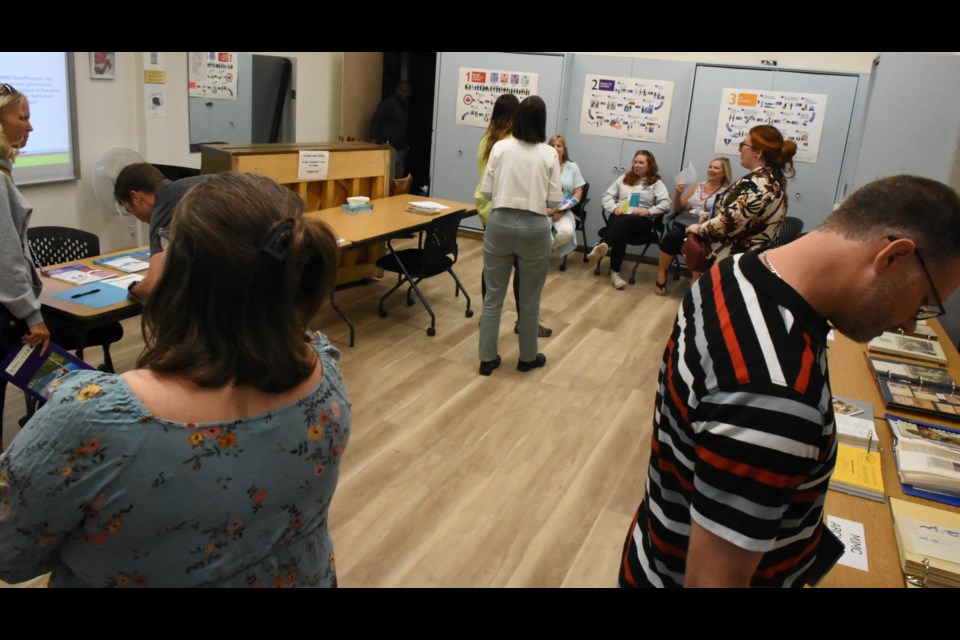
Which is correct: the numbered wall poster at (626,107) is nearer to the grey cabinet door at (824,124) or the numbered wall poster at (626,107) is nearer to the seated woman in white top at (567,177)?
the grey cabinet door at (824,124)

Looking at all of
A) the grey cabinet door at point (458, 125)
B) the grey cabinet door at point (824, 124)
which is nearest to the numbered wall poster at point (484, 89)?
the grey cabinet door at point (458, 125)

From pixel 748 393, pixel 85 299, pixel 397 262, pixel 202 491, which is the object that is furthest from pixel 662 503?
pixel 397 262

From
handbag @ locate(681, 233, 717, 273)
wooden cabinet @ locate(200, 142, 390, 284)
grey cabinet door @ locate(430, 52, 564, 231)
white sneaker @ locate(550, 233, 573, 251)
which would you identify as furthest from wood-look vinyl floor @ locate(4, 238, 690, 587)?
grey cabinet door @ locate(430, 52, 564, 231)

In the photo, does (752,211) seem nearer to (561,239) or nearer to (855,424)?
(855,424)

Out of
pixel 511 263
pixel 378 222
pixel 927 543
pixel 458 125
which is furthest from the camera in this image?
pixel 458 125

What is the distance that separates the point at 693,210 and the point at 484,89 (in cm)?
239

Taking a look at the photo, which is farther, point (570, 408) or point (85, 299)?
point (570, 408)

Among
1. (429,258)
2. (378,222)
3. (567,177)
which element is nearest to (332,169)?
(378,222)

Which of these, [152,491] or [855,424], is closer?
[152,491]

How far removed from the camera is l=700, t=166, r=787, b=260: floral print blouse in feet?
11.9

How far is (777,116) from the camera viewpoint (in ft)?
20.6
